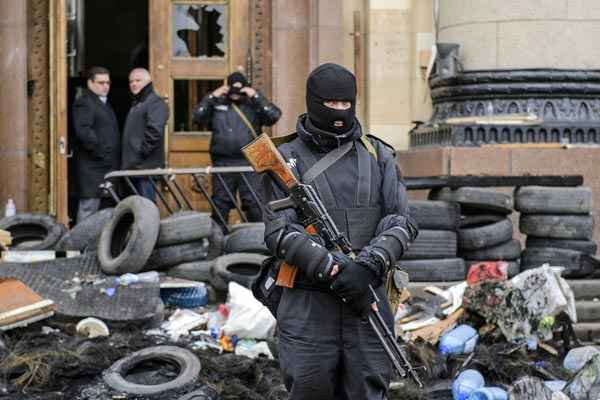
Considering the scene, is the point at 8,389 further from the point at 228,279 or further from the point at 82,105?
the point at 82,105

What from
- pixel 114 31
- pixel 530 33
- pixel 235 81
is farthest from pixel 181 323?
pixel 114 31

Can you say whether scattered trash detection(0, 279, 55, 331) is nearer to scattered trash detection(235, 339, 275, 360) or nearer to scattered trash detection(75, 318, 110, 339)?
scattered trash detection(75, 318, 110, 339)

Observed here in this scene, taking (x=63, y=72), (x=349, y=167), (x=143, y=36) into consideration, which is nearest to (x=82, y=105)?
(x=63, y=72)

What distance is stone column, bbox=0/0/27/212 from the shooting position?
12.1 metres

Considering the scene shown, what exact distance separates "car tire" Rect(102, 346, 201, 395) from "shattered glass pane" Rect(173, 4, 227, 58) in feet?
18.5

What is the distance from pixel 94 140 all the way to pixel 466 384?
18.6 ft

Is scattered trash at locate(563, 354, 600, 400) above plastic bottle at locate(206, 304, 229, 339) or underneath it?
above

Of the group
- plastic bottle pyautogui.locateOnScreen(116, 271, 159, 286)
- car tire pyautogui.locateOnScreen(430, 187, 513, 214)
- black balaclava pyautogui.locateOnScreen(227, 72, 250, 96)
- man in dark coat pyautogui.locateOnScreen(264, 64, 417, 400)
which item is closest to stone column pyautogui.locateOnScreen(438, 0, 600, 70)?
black balaclava pyautogui.locateOnScreen(227, 72, 250, 96)

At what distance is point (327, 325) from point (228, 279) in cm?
407

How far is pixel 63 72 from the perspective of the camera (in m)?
11.9

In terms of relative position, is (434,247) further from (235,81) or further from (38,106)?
(38,106)

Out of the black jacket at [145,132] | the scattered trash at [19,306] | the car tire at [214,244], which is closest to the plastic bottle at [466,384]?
the scattered trash at [19,306]

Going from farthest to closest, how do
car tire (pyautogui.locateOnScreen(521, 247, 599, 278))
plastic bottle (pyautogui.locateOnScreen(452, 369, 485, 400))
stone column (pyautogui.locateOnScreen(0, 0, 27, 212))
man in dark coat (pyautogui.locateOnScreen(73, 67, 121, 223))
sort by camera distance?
1. stone column (pyautogui.locateOnScreen(0, 0, 27, 212))
2. man in dark coat (pyautogui.locateOnScreen(73, 67, 121, 223))
3. car tire (pyautogui.locateOnScreen(521, 247, 599, 278))
4. plastic bottle (pyautogui.locateOnScreen(452, 369, 485, 400))

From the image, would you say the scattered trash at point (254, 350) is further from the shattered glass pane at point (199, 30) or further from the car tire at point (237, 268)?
the shattered glass pane at point (199, 30)
